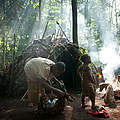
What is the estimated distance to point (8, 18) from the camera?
41.4 feet

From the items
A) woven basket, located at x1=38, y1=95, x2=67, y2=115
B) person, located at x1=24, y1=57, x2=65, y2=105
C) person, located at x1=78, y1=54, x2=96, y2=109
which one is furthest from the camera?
person, located at x1=78, y1=54, x2=96, y2=109

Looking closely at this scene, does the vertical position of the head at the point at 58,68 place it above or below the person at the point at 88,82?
above

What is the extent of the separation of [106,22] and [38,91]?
30.7m

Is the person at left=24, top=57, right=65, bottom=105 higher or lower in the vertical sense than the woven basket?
higher

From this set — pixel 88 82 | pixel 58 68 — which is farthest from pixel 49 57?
pixel 58 68

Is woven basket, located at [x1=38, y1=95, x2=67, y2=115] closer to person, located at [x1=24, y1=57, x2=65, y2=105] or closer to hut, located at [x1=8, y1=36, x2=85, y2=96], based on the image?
person, located at [x1=24, y1=57, x2=65, y2=105]

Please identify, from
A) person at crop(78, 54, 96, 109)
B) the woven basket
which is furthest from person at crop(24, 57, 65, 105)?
person at crop(78, 54, 96, 109)

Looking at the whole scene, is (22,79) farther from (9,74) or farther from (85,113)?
(85,113)

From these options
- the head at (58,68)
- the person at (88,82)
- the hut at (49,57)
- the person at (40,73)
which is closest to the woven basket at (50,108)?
the person at (40,73)

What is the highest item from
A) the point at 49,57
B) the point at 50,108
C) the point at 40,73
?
the point at 49,57

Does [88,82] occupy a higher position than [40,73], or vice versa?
[40,73]

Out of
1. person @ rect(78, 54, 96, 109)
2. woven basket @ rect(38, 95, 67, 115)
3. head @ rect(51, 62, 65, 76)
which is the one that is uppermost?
head @ rect(51, 62, 65, 76)

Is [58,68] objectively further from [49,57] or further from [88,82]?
[49,57]

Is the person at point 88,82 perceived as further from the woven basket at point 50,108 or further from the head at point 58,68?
the head at point 58,68
